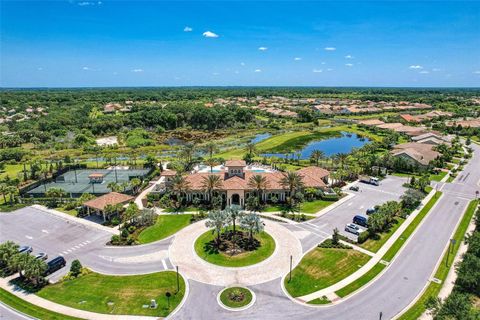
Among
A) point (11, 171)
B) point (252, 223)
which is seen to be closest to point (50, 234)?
point (252, 223)

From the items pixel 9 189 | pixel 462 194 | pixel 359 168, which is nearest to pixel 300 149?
pixel 359 168

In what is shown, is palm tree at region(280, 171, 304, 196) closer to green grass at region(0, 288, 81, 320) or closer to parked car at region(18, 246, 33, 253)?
green grass at region(0, 288, 81, 320)

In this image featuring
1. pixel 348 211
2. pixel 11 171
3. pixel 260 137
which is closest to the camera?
pixel 348 211

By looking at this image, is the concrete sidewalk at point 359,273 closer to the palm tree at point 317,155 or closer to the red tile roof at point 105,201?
the palm tree at point 317,155

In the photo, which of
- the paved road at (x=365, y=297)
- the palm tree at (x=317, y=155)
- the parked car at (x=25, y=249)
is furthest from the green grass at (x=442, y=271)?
the parked car at (x=25, y=249)

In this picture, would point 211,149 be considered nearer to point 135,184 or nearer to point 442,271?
point 135,184

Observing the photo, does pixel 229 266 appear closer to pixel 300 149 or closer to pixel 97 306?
pixel 97 306

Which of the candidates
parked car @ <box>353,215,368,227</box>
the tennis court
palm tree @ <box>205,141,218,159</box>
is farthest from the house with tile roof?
palm tree @ <box>205,141,218,159</box>
